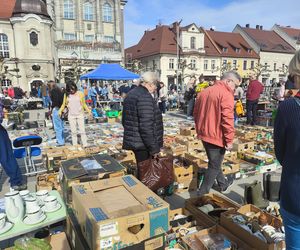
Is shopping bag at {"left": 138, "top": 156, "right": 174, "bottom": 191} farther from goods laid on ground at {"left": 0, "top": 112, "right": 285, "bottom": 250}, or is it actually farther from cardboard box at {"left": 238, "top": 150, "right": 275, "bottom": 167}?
cardboard box at {"left": 238, "top": 150, "right": 275, "bottom": 167}

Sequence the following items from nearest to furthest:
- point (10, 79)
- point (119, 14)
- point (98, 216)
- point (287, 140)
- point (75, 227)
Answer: point (287, 140) → point (98, 216) → point (75, 227) → point (10, 79) → point (119, 14)

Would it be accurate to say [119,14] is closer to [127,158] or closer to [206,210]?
[127,158]

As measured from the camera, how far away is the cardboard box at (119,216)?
188cm

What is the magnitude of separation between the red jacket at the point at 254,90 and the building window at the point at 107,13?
3522 cm

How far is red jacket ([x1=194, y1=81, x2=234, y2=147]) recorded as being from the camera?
3.58 meters

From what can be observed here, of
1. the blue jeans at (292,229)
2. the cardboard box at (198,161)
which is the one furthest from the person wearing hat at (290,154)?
the cardboard box at (198,161)

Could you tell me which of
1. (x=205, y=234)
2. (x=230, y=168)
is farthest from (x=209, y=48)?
(x=205, y=234)

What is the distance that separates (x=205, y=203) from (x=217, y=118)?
3.66 ft

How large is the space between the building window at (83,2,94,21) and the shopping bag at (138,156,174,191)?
40275mm

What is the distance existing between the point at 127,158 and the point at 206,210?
2.80 meters

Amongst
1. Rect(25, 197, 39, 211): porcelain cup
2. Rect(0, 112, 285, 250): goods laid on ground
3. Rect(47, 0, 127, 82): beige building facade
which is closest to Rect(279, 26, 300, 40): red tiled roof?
Rect(47, 0, 127, 82): beige building facade

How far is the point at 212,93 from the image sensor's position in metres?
3.66

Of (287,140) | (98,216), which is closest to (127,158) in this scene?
(98,216)

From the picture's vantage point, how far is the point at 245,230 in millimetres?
2643
